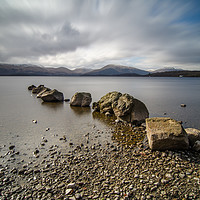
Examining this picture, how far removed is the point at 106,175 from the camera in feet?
27.0

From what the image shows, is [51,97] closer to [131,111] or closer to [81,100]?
[81,100]

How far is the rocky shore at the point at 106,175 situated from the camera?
7000mm

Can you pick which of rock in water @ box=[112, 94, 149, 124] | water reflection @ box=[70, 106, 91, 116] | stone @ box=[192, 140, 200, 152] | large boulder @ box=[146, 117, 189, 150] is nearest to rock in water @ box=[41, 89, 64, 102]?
water reflection @ box=[70, 106, 91, 116]

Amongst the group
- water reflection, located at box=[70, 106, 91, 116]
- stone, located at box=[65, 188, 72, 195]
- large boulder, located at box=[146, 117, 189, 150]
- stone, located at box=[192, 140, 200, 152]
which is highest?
large boulder, located at box=[146, 117, 189, 150]

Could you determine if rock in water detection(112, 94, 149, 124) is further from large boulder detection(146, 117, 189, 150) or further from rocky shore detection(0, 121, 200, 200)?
large boulder detection(146, 117, 189, 150)

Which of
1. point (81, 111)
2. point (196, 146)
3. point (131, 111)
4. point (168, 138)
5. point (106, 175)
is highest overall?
point (131, 111)

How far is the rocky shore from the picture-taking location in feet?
23.0

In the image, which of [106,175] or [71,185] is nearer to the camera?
[71,185]

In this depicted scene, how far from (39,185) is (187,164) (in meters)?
8.88

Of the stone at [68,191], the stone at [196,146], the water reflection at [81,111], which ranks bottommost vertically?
the water reflection at [81,111]

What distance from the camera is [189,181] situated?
25.5 feet

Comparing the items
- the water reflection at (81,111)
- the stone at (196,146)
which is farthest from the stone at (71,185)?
the water reflection at (81,111)

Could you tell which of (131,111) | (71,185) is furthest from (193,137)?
(71,185)

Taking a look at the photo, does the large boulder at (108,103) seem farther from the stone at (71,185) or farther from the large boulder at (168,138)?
the stone at (71,185)
